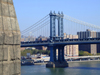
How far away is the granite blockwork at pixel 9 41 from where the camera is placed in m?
5.75

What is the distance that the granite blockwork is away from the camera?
5754 millimetres

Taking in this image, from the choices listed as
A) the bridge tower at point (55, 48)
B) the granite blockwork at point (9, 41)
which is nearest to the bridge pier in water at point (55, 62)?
the bridge tower at point (55, 48)

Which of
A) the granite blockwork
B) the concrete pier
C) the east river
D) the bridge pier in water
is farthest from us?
the bridge pier in water

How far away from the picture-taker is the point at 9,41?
19.2ft

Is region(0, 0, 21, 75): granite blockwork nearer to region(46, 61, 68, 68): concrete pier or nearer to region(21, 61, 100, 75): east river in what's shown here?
region(21, 61, 100, 75): east river

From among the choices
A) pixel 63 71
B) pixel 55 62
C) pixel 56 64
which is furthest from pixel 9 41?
pixel 55 62

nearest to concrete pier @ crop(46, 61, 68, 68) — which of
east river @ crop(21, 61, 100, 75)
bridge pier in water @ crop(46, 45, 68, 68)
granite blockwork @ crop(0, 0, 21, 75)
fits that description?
bridge pier in water @ crop(46, 45, 68, 68)

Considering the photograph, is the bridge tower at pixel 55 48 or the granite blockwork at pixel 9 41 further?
the bridge tower at pixel 55 48

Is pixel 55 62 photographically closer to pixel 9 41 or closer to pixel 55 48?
pixel 55 48

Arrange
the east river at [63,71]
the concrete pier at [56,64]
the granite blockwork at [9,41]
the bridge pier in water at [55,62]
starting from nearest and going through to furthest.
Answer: the granite blockwork at [9,41]
the east river at [63,71]
the concrete pier at [56,64]
the bridge pier in water at [55,62]

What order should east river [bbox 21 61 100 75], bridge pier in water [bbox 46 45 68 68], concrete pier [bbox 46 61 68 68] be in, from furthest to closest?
bridge pier in water [bbox 46 45 68 68] < concrete pier [bbox 46 61 68 68] < east river [bbox 21 61 100 75]

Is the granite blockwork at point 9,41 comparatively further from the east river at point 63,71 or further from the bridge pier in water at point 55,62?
the bridge pier in water at point 55,62

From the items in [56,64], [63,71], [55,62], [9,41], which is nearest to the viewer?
[9,41]

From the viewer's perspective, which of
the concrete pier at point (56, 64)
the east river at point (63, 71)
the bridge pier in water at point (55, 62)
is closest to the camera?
the east river at point (63, 71)
